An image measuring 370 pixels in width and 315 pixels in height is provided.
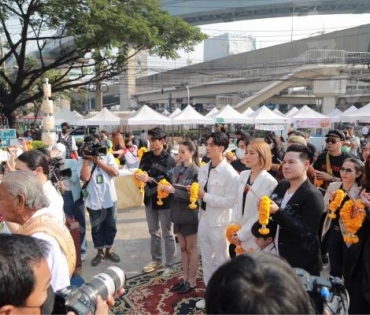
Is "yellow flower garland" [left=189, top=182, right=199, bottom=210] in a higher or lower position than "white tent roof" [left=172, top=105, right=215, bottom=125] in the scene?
lower

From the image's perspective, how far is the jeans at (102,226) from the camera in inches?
188

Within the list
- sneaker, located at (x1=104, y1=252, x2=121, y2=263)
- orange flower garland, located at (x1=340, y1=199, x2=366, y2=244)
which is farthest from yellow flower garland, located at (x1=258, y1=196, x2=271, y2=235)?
sneaker, located at (x1=104, y1=252, x2=121, y2=263)

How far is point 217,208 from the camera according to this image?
3.60 m

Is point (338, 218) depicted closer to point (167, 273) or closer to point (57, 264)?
point (167, 273)

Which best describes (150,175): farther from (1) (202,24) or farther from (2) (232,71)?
(1) (202,24)

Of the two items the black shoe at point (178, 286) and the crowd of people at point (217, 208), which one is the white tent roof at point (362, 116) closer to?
the crowd of people at point (217, 208)

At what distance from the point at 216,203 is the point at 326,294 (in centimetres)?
219

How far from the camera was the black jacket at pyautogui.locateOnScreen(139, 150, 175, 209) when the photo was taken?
4.37m

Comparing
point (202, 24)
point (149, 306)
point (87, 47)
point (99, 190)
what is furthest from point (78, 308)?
point (202, 24)

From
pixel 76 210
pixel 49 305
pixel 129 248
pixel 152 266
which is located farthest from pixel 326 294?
pixel 129 248

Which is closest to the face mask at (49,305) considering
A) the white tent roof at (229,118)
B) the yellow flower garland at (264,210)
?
the yellow flower garland at (264,210)

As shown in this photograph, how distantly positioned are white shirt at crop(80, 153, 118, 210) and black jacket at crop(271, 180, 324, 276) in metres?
2.68

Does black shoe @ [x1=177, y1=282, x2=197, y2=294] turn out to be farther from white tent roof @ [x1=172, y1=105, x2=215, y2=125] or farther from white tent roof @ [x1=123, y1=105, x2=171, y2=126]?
white tent roof @ [x1=172, y1=105, x2=215, y2=125]

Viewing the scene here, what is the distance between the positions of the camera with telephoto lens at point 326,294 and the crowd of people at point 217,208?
14.2 inches
